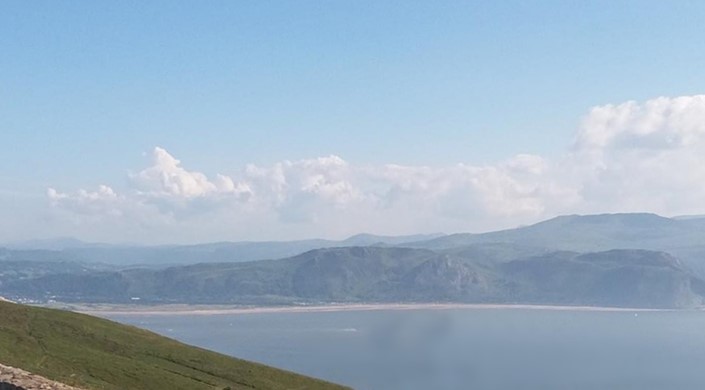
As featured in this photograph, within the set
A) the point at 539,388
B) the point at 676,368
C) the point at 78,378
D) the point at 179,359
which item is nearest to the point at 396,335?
the point at 539,388

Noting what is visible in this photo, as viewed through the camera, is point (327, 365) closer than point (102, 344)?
No

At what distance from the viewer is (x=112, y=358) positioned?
59688mm

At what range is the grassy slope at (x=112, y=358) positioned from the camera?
5219 centimetres

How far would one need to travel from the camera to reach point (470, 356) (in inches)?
5463

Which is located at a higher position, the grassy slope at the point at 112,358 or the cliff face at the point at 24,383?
the cliff face at the point at 24,383

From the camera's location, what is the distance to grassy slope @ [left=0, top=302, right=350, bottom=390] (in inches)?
2055

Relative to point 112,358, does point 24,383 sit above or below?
above

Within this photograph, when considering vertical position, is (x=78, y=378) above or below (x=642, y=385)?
above

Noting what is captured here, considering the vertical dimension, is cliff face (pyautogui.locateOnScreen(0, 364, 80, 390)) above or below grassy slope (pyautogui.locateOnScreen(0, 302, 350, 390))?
above

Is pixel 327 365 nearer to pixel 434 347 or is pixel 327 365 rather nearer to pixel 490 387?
pixel 434 347

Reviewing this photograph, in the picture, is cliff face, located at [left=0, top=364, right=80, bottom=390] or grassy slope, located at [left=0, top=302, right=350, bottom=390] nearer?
cliff face, located at [left=0, top=364, right=80, bottom=390]

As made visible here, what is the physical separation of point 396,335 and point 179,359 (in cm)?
9401

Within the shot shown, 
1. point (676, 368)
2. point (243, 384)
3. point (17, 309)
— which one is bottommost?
point (676, 368)

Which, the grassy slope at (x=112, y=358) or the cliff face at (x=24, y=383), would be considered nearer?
the cliff face at (x=24, y=383)
